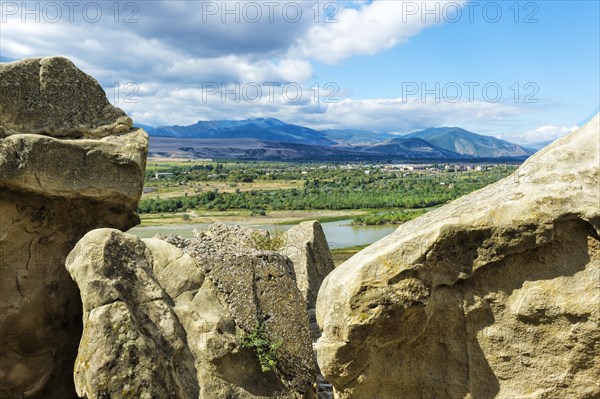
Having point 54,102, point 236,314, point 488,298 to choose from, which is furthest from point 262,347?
point 54,102

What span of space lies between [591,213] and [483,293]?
253 centimetres

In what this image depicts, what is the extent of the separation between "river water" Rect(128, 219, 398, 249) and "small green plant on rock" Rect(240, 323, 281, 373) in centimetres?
4527

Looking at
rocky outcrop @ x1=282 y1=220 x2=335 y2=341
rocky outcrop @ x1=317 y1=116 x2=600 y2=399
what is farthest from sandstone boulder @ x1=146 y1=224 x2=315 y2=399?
rocky outcrop @ x1=282 y1=220 x2=335 y2=341

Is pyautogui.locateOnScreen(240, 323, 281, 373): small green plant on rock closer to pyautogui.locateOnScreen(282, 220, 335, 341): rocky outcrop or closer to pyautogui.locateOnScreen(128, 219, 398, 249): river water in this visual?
pyautogui.locateOnScreen(282, 220, 335, 341): rocky outcrop

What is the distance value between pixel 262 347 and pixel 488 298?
5.37 m

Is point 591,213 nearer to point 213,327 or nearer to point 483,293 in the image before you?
point 483,293

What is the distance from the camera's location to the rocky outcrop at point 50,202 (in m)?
14.9

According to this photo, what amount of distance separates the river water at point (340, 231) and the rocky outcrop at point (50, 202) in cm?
4381

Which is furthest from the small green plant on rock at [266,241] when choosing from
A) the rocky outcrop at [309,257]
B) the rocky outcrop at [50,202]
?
the rocky outcrop at [50,202]

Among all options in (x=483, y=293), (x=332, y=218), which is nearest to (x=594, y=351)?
(x=483, y=293)

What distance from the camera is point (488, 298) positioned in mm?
11812

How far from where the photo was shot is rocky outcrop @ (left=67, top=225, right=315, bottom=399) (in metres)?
11.7

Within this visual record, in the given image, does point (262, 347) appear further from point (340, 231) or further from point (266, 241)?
point (340, 231)

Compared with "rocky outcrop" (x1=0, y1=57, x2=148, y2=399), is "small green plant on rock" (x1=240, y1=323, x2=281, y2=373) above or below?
below
